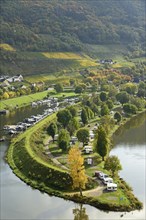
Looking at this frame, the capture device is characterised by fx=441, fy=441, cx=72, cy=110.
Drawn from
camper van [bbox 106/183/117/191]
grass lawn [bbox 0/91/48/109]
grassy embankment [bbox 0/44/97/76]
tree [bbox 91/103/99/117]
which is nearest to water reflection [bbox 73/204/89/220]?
camper van [bbox 106/183/117/191]

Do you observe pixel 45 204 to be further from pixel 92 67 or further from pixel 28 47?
pixel 28 47

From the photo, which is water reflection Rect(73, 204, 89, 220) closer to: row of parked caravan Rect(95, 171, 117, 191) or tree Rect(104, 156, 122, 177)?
row of parked caravan Rect(95, 171, 117, 191)

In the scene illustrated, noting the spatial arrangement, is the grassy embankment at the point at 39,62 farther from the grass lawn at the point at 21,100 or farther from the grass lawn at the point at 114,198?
the grass lawn at the point at 114,198

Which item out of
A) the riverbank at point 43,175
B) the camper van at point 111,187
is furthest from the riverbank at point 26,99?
the camper van at point 111,187

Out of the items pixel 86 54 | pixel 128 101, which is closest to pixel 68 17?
pixel 86 54

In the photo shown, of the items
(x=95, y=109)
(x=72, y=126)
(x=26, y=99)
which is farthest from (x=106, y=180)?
(x=26, y=99)
